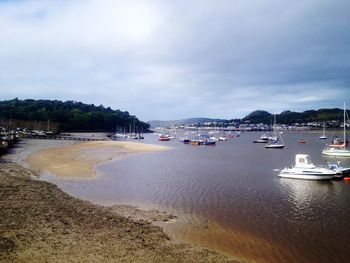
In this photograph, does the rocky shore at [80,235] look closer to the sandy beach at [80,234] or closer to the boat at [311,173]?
the sandy beach at [80,234]

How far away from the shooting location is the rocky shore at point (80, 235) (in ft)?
43.0

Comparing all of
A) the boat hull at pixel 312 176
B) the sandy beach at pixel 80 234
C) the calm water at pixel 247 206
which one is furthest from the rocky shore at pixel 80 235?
the boat hull at pixel 312 176

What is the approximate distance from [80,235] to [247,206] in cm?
1470

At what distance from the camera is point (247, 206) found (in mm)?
26094

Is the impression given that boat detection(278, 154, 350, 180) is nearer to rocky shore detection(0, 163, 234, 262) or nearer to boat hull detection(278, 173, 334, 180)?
boat hull detection(278, 173, 334, 180)

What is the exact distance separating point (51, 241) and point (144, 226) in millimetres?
5522

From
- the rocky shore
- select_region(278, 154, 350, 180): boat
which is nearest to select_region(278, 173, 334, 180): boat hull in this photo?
select_region(278, 154, 350, 180): boat

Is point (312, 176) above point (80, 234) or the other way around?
the other way around

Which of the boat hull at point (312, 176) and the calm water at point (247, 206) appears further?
the boat hull at point (312, 176)

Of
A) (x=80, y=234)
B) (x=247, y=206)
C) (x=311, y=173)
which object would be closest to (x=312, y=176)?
(x=311, y=173)

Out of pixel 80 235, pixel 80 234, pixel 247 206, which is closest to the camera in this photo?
pixel 80 235

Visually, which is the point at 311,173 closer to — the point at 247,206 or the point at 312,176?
the point at 312,176

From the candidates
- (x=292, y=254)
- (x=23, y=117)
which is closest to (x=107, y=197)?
(x=292, y=254)

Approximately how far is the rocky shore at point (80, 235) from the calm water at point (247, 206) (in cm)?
236
